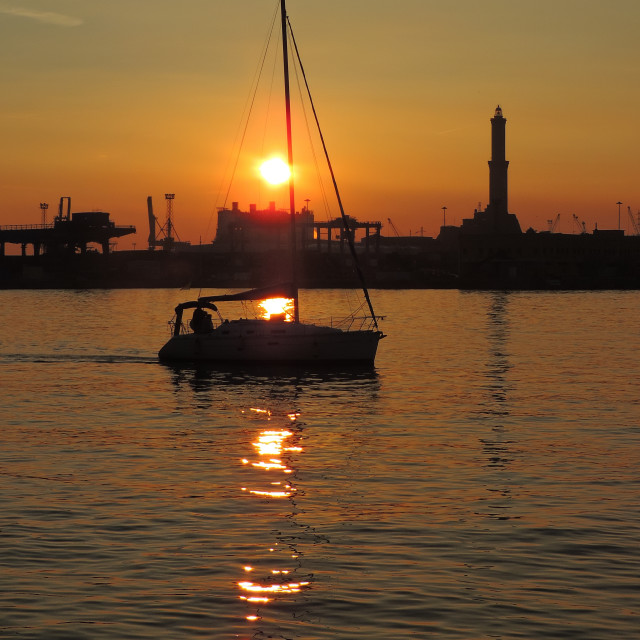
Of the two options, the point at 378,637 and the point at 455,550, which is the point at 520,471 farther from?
the point at 378,637

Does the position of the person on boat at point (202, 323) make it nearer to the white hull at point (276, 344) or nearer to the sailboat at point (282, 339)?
the sailboat at point (282, 339)

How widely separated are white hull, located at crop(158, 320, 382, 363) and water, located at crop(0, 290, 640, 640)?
337cm

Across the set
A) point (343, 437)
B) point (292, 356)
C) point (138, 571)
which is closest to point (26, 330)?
point (292, 356)

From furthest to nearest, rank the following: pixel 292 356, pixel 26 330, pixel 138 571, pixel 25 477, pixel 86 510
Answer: pixel 26 330 < pixel 292 356 < pixel 25 477 < pixel 86 510 < pixel 138 571

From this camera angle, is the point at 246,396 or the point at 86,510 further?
the point at 246,396

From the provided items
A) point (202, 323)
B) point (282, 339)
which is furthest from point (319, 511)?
point (202, 323)

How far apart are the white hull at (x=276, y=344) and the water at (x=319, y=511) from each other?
11.0 ft

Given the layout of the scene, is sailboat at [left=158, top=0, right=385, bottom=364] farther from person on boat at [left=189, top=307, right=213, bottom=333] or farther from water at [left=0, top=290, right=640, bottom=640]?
water at [left=0, top=290, right=640, bottom=640]

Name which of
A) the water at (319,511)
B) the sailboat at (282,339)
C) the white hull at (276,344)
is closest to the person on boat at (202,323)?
the sailboat at (282,339)

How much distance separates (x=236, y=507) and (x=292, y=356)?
94.8ft

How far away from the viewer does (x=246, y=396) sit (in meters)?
43.0

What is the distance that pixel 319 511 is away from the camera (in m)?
20.6

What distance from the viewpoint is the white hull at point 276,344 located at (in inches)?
1953

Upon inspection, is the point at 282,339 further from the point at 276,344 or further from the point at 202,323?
the point at 202,323
